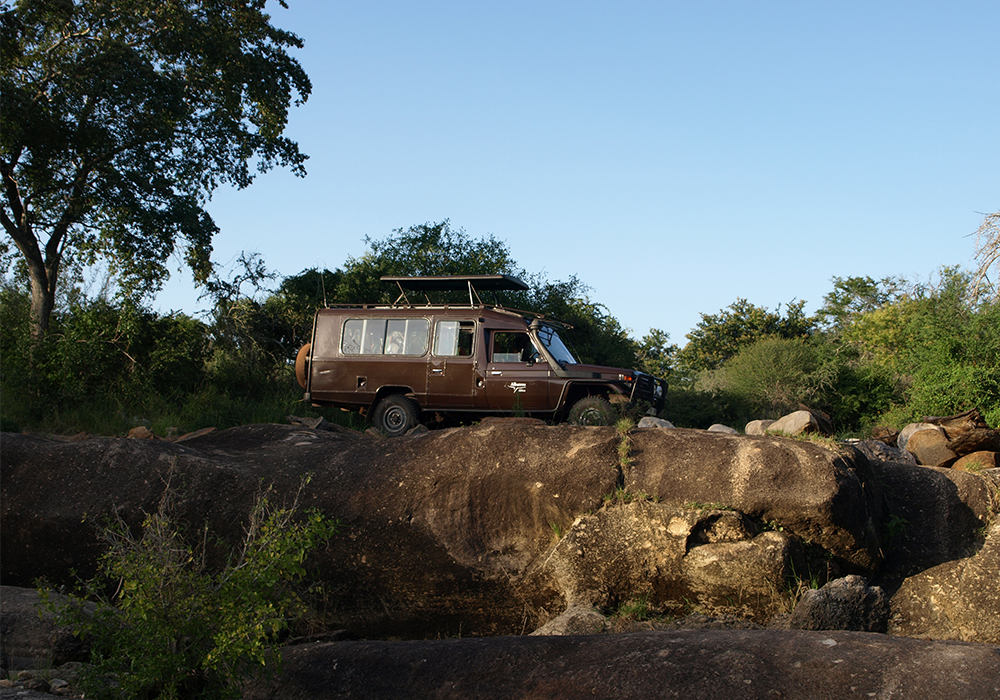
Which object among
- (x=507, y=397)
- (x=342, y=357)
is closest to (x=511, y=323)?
(x=507, y=397)

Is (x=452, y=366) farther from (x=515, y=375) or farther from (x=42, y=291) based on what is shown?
(x=42, y=291)

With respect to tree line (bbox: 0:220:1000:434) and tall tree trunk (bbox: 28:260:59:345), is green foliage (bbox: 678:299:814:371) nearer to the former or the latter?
tree line (bbox: 0:220:1000:434)

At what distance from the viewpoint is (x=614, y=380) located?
1273 cm

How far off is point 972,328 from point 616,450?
11322 mm

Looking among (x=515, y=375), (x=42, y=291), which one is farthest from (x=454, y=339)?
(x=42, y=291)

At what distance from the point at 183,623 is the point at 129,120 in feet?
55.6

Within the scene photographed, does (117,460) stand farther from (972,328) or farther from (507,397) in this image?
(972,328)

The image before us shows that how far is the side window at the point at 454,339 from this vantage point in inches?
535

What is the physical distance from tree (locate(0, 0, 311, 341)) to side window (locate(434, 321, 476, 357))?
993 cm

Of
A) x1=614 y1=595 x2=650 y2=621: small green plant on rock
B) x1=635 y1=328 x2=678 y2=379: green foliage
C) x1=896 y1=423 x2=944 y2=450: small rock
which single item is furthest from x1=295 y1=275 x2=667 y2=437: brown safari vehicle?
x1=635 y1=328 x2=678 y2=379: green foliage

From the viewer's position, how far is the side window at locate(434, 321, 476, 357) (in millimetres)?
13586

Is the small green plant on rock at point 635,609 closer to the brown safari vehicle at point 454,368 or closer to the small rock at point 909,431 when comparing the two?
the brown safari vehicle at point 454,368

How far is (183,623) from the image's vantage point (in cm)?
548

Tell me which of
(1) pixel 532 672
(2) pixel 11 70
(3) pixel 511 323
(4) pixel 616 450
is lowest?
(1) pixel 532 672
